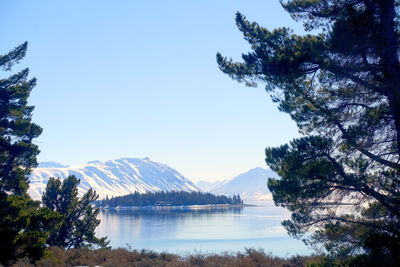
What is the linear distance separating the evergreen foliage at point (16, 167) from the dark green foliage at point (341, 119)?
30.5 feet

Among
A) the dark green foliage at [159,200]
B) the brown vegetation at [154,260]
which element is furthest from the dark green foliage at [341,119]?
the dark green foliage at [159,200]

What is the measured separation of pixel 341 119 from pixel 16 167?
2114 cm

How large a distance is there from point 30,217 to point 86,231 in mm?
19238

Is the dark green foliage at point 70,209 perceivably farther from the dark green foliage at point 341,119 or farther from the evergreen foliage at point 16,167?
the dark green foliage at point 341,119

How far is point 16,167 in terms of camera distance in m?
23.5

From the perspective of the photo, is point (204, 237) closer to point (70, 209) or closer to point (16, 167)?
point (70, 209)

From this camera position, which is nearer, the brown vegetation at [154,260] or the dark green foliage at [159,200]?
the brown vegetation at [154,260]

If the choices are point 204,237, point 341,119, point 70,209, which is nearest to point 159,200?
point 204,237

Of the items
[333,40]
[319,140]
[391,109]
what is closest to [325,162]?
[319,140]

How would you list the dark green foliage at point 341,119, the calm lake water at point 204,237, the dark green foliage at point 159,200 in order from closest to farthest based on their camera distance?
the dark green foliage at point 341,119 → the calm lake water at point 204,237 → the dark green foliage at point 159,200

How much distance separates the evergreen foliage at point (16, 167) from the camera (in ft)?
41.7

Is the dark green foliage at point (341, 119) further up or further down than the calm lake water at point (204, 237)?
further up

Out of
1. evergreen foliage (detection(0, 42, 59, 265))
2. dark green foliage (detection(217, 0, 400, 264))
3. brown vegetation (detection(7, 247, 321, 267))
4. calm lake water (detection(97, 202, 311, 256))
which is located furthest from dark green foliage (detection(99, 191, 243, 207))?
dark green foliage (detection(217, 0, 400, 264))

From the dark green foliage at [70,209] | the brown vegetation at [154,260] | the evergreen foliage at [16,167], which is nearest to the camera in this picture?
the evergreen foliage at [16,167]
